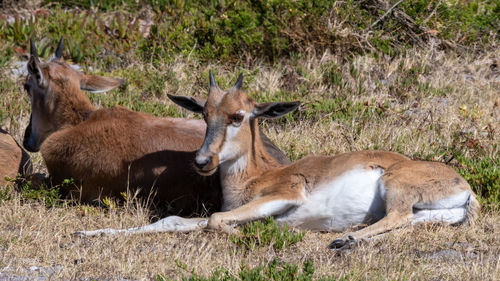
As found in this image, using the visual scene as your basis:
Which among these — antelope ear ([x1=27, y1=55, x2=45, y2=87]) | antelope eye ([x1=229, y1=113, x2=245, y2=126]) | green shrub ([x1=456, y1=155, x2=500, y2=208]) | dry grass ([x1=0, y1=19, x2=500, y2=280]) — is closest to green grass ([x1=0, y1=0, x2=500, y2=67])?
dry grass ([x1=0, y1=19, x2=500, y2=280])

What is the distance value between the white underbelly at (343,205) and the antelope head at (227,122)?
0.80 metres

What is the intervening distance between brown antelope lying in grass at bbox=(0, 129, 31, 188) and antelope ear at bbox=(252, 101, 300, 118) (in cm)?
275

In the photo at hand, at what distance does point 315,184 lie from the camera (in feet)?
24.0

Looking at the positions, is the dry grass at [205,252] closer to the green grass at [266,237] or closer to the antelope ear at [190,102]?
the green grass at [266,237]

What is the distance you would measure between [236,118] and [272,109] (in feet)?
1.24

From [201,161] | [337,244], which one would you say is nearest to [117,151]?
[201,161]

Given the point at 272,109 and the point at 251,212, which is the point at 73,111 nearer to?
the point at 272,109

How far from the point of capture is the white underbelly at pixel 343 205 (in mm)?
7207

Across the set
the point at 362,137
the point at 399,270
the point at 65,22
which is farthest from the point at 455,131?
the point at 65,22

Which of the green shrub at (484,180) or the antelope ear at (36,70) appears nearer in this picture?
the green shrub at (484,180)

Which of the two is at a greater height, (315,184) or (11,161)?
(315,184)

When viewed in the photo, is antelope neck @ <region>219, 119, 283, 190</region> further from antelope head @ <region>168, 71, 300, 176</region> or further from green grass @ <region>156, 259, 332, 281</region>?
green grass @ <region>156, 259, 332, 281</region>

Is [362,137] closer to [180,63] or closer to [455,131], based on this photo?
[455,131]

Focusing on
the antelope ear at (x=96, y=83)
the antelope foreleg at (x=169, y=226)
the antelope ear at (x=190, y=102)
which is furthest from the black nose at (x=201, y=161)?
the antelope ear at (x=96, y=83)
